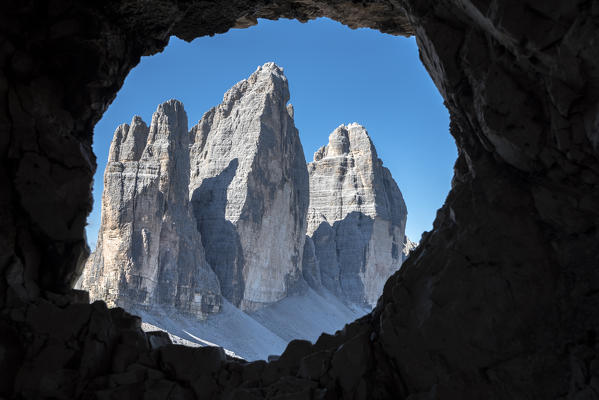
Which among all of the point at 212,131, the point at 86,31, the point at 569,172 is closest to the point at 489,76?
the point at 569,172

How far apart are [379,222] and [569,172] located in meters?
64.8

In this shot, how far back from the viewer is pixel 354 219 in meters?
68.8

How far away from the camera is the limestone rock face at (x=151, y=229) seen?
36.9 metres

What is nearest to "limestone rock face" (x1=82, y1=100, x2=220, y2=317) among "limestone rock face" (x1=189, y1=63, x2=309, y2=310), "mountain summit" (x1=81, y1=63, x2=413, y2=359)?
"mountain summit" (x1=81, y1=63, x2=413, y2=359)

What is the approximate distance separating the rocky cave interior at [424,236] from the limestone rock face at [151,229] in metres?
31.0

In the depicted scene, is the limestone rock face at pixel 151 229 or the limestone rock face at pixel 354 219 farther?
the limestone rock face at pixel 354 219

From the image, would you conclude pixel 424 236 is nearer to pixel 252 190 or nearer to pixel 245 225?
pixel 245 225

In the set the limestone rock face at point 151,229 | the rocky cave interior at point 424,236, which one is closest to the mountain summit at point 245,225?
the limestone rock face at point 151,229

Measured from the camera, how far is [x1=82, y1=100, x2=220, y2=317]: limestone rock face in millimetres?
36938

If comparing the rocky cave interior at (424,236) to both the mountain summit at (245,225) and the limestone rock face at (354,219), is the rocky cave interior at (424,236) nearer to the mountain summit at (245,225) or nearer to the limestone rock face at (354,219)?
the mountain summit at (245,225)

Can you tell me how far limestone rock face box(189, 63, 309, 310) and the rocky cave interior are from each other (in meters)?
40.0

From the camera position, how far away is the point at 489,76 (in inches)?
191

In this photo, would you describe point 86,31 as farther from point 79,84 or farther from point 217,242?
point 217,242

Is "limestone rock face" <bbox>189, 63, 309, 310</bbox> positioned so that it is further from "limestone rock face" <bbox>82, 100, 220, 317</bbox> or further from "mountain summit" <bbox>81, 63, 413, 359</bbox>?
"limestone rock face" <bbox>82, 100, 220, 317</bbox>
